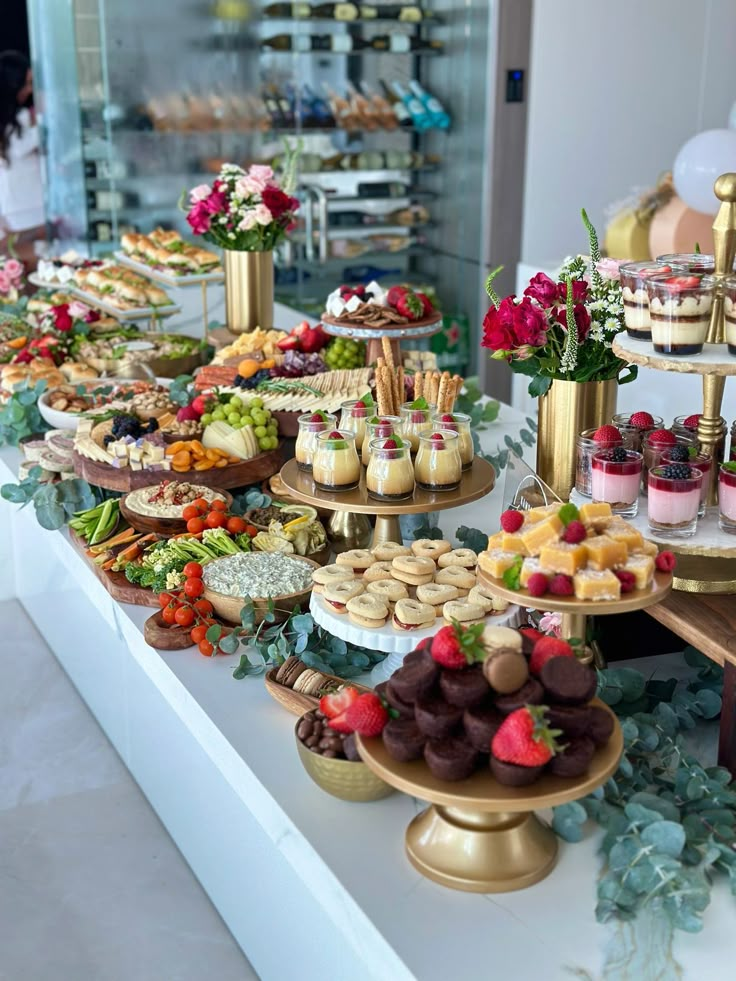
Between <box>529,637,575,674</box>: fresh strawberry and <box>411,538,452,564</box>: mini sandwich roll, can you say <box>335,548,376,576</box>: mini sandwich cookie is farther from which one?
<box>529,637,575,674</box>: fresh strawberry

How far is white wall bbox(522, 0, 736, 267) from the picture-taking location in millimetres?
6348

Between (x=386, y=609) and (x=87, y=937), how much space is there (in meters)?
1.10

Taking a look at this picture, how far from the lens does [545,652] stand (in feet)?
5.18

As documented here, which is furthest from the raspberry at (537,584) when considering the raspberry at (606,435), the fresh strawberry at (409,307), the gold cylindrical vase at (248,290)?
the gold cylindrical vase at (248,290)

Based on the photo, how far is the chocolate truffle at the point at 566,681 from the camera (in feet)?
4.93

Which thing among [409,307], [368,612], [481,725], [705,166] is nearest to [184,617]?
[368,612]

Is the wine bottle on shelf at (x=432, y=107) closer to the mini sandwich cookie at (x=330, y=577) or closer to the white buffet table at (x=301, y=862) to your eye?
the white buffet table at (x=301, y=862)

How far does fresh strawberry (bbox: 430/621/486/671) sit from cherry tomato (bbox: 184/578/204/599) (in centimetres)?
92

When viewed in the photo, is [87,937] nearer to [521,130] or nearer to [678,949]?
[678,949]

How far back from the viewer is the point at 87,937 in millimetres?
2498

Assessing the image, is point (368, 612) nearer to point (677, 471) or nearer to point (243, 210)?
point (677, 471)

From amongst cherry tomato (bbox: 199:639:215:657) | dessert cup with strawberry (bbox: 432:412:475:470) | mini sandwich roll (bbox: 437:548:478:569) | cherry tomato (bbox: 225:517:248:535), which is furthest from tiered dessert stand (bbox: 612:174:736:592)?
cherry tomato (bbox: 225:517:248:535)

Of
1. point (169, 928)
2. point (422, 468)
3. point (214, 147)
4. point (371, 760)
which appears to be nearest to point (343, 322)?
point (422, 468)

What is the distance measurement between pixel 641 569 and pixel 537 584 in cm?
16
